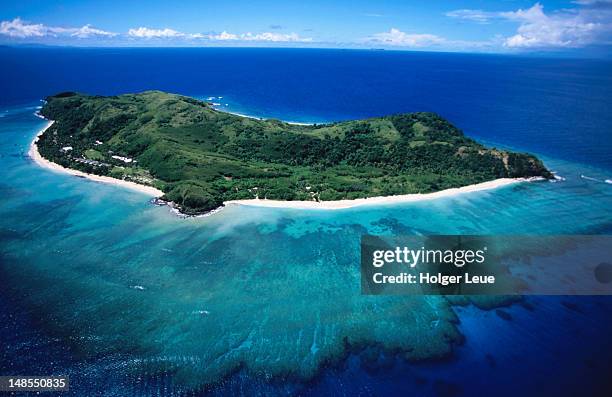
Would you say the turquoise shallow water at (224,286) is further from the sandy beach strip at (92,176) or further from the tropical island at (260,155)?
the tropical island at (260,155)

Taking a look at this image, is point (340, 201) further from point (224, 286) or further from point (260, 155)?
point (260, 155)

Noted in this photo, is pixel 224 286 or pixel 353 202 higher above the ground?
pixel 353 202

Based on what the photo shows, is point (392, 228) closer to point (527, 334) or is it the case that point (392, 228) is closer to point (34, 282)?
point (527, 334)

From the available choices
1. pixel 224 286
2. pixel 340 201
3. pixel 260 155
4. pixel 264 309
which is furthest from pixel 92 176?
pixel 264 309

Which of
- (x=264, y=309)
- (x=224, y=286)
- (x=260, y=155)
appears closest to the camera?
(x=264, y=309)

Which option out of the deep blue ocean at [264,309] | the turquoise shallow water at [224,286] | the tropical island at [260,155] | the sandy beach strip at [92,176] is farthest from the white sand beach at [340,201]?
the deep blue ocean at [264,309]

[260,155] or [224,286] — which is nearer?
[224,286]
